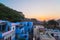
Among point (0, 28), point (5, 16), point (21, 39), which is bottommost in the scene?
point (21, 39)

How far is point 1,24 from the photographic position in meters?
9.59

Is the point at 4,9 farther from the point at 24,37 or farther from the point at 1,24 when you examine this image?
the point at 1,24

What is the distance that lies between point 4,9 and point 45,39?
11455mm

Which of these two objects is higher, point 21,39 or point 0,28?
point 0,28

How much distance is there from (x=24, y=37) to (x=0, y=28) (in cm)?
262

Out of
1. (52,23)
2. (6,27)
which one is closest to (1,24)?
(6,27)

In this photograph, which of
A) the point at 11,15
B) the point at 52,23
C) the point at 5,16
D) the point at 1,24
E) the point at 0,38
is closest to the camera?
the point at 0,38

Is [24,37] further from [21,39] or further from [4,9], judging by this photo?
[4,9]

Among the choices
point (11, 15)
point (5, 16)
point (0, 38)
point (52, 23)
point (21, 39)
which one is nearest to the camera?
point (0, 38)

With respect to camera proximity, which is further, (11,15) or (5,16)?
(11,15)

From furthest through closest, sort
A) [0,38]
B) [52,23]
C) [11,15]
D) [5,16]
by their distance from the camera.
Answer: [52,23] → [11,15] → [5,16] → [0,38]

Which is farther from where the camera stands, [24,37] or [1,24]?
[24,37]

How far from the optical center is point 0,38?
696 centimetres

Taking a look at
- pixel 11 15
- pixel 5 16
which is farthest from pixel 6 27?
pixel 11 15
